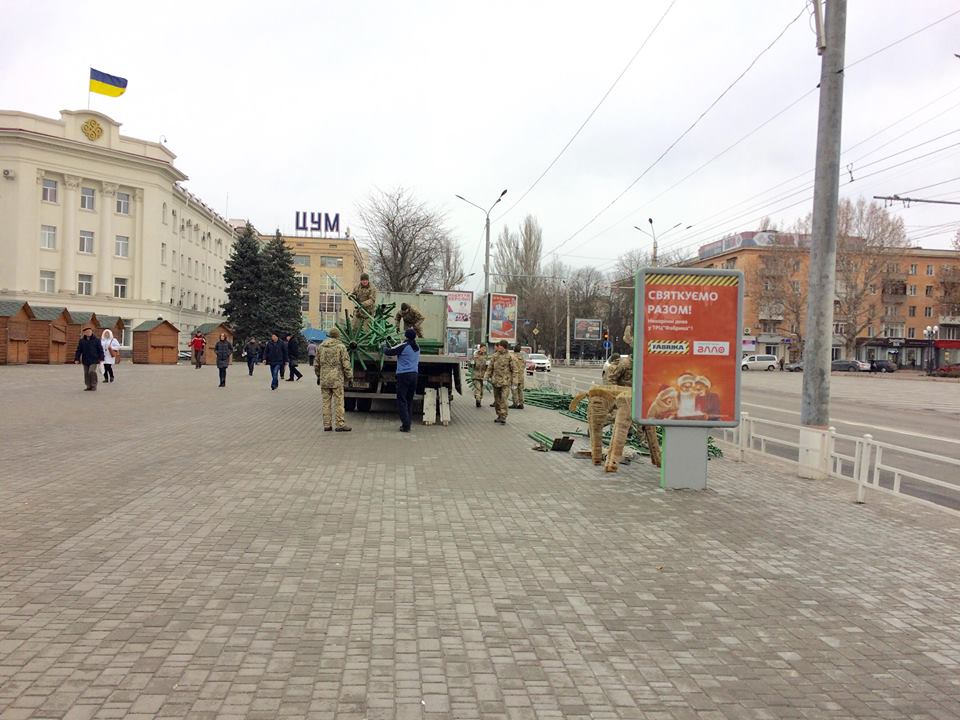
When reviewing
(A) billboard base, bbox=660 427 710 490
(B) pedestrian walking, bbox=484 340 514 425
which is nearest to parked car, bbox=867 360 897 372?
(B) pedestrian walking, bbox=484 340 514 425

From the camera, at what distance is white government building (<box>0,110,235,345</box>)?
50094 mm

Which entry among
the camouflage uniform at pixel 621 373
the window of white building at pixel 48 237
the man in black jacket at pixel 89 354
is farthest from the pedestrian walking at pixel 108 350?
the window of white building at pixel 48 237

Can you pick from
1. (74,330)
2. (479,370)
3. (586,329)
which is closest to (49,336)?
(74,330)

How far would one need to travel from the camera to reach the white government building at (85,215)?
164 ft

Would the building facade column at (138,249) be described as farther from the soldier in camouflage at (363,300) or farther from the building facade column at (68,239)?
the soldier in camouflage at (363,300)

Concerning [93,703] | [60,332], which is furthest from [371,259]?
[93,703]

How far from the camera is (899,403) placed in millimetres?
25750

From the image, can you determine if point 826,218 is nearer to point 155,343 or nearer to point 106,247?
point 155,343

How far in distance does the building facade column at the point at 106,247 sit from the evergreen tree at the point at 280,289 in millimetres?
10901

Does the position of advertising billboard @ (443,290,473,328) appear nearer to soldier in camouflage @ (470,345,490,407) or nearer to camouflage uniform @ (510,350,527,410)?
soldier in camouflage @ (470,345,490,407)

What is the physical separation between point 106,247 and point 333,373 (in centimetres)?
4948

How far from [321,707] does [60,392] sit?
61.8 feet

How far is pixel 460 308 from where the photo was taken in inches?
1011

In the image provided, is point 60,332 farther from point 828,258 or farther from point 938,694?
point 938,694
